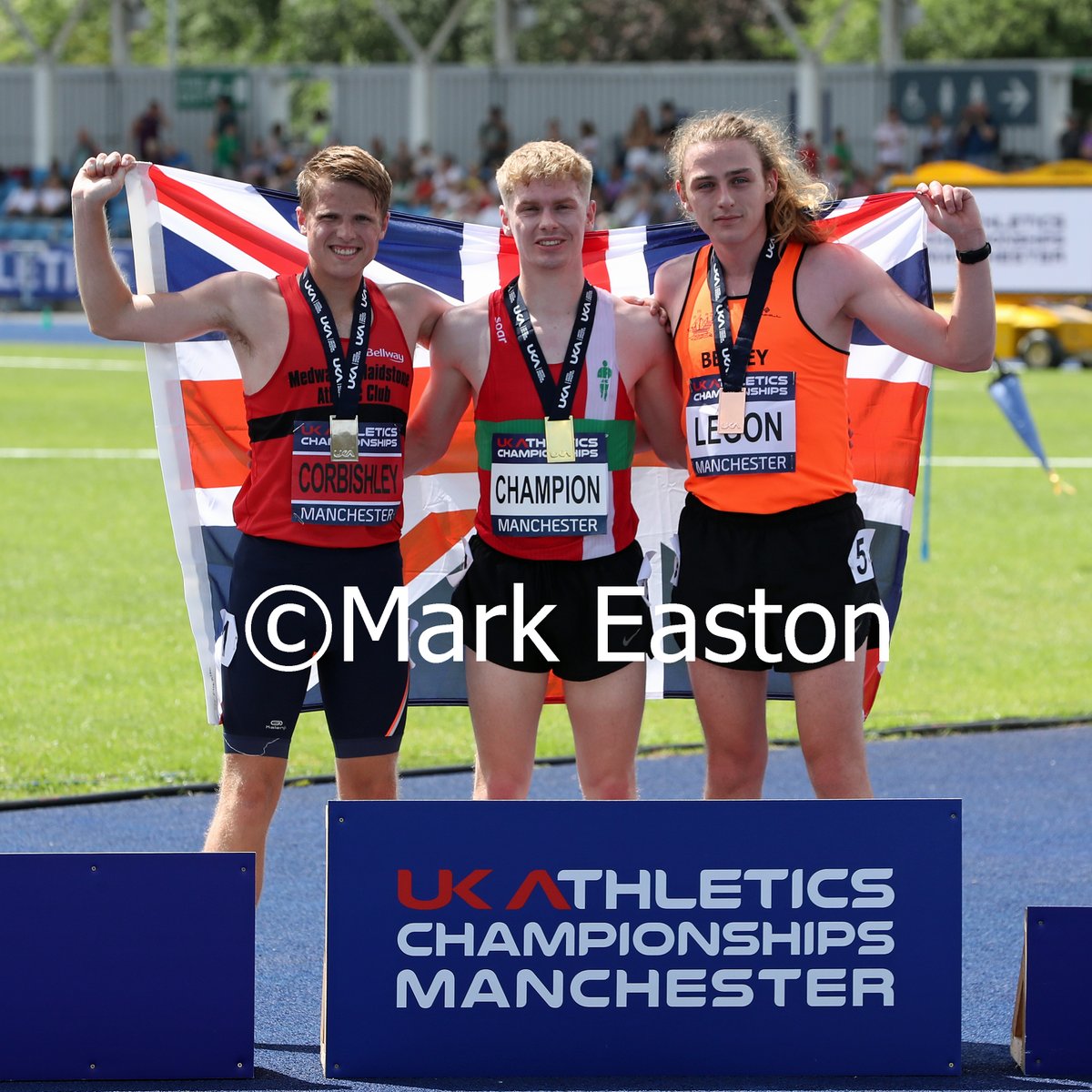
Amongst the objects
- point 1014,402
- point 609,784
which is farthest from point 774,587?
point 1014,402

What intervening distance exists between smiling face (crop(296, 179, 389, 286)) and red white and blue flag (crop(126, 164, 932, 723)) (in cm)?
111

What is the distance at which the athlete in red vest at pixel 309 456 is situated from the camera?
4.25m

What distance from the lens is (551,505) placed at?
4.29m

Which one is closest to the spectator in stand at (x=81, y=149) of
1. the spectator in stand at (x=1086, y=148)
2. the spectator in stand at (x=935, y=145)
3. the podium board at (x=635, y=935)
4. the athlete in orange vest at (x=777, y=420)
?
the spectator in stand at (x=935, y=145)

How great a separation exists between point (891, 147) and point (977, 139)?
154 centimetres

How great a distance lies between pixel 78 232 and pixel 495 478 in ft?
3.87

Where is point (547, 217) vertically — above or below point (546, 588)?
above

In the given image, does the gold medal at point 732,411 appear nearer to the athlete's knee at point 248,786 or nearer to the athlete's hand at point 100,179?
the athlete's knee at point 248,786

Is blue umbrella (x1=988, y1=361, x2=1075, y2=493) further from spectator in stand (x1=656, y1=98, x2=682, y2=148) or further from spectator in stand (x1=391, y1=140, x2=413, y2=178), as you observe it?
spectator in stand (x1=391, y1=140, x2=413, y2=178)

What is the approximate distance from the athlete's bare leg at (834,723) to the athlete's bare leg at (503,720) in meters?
0.65

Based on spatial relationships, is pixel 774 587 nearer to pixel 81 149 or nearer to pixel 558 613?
pixel 558 613

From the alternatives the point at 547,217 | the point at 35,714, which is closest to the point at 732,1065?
the point at 547,217

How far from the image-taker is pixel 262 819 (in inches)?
171

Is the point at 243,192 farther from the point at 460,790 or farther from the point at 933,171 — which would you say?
the point at 933,171
